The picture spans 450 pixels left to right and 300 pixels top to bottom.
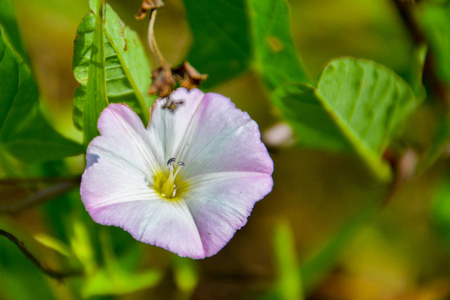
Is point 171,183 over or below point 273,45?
below

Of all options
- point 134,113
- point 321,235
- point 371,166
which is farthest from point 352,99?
point 321,235

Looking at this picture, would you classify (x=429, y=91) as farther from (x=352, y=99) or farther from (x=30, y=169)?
(x=30, y=169)

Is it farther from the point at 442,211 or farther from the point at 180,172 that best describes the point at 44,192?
the point at 442,211

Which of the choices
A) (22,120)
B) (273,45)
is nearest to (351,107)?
(273,45)

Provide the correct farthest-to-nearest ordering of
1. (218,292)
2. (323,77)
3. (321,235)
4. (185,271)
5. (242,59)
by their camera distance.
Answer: (321,235) → (218,292) → (185,271) → (242,59) → (323,77)

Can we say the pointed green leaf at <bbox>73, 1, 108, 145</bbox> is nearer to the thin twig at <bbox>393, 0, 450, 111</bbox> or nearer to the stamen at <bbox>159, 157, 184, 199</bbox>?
the stamen at <bbox>159, 157, 184, 199</bbox>

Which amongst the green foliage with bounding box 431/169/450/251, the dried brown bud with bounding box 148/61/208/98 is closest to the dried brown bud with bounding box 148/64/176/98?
the dried brown bud with bounding box 148/61/208/98
